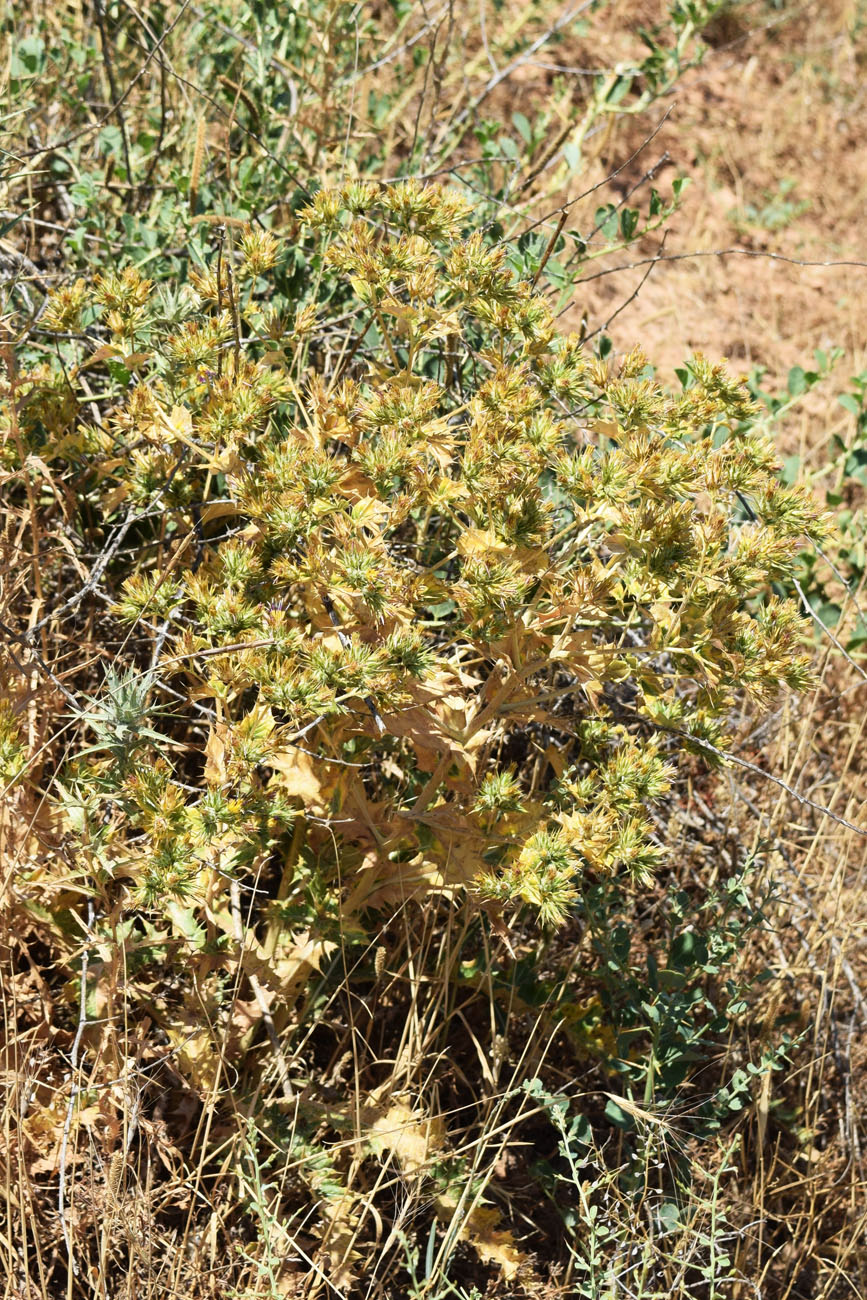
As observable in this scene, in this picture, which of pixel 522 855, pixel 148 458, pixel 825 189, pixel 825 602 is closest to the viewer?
pixel 522 855

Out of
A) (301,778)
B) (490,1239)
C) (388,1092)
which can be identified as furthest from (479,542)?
(490,1239)

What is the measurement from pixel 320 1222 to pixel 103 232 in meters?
2.18

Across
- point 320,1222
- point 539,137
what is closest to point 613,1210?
point 320,1222

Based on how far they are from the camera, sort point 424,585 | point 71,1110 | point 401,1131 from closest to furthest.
A: point 424,585 < point 71,1110 < point 401,1131

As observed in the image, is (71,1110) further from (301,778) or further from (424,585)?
(424,585)

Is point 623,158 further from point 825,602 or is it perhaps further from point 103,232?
point 103,232

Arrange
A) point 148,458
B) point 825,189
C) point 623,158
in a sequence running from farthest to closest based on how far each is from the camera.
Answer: point 825,189
point 623,158
point 148,458

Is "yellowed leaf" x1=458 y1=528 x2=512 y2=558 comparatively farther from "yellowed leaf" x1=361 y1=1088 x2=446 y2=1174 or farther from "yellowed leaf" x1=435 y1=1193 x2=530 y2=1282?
"yellowed leaf" x1=435 y1=1193 x2=530 y2=1282

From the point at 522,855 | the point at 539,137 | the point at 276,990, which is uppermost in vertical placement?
the point at 539,137

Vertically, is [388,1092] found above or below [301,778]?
below

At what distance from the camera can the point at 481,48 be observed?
473cm

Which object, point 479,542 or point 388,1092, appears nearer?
point 479,542

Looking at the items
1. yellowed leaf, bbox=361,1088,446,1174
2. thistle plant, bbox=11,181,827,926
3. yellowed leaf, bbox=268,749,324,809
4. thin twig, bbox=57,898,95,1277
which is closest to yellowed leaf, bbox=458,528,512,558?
thistle plant, bbox=11,181,827,926

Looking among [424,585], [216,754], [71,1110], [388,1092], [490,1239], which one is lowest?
[490,1239]
